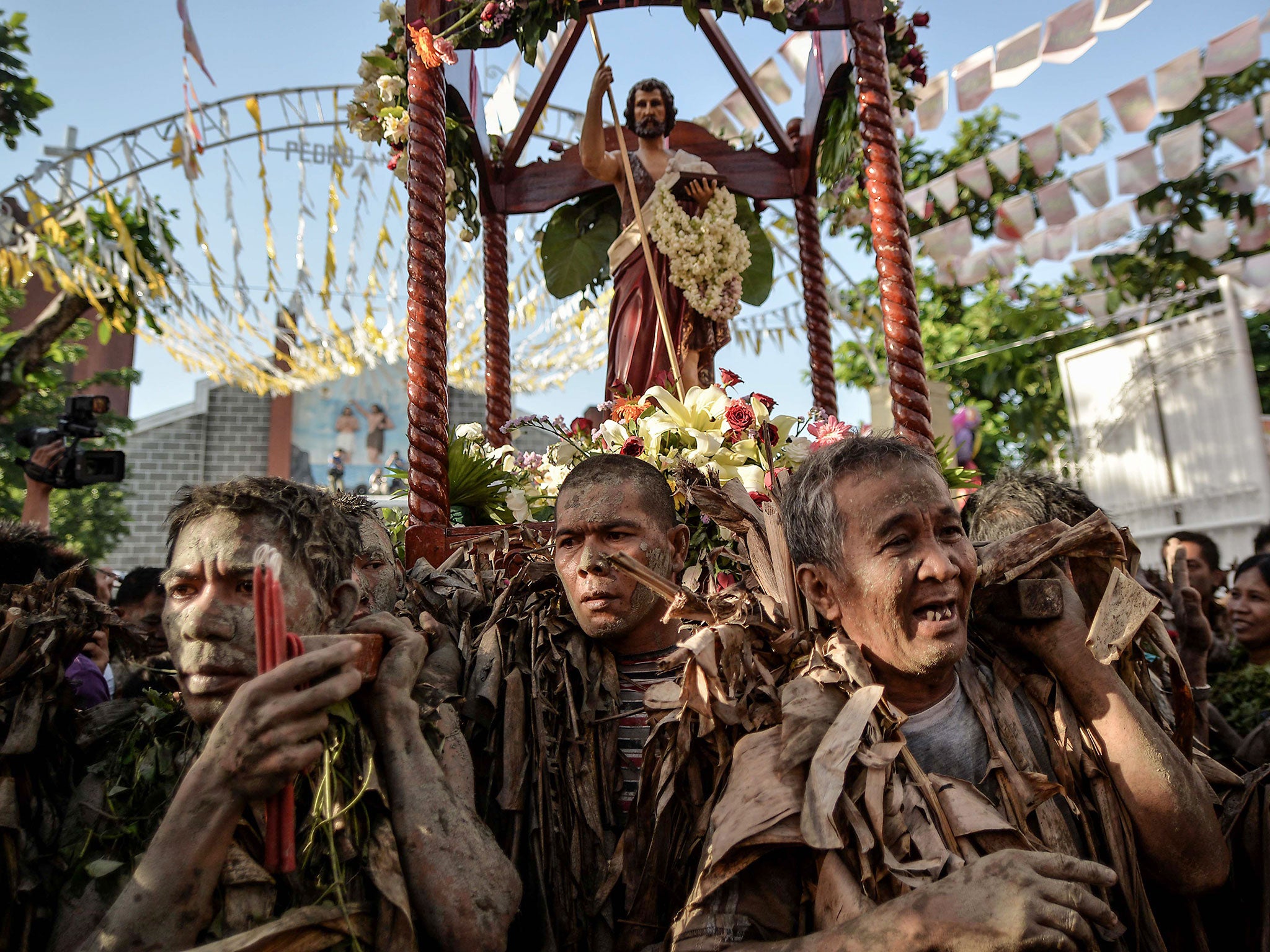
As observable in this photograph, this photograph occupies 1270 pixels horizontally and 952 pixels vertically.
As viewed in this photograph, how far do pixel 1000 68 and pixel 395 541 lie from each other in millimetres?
5571

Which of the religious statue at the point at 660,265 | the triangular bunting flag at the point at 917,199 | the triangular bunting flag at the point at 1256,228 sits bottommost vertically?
the religious statue at the point at 660,265

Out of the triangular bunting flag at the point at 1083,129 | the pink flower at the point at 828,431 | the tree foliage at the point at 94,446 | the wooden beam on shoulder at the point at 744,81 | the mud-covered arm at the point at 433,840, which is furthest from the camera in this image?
the tree foliage at the point at 94,446

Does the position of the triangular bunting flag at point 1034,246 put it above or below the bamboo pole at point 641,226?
above

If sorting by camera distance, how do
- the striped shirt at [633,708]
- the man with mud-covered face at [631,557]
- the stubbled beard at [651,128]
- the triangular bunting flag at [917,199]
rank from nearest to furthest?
the striped shirt at [633,708] → the man with mud-covered face at [631,557] → the stubbled beard at [651,128] → the triangular bunting flag at [917,199]

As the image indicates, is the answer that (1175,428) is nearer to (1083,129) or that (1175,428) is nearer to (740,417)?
(1083,129)

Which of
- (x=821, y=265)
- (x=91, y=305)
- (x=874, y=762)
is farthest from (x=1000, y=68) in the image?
(x=91, y=305)

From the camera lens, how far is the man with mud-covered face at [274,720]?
1565 mm

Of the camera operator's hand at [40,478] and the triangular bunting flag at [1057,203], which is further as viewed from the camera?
the triangular bunting flag at [1057,203]

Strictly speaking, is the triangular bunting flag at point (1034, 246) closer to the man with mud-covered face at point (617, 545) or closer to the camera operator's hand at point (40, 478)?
the man with mud-covered face at point (617, 545)

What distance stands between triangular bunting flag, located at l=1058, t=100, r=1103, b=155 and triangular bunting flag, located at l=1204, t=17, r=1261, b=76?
2.52ft

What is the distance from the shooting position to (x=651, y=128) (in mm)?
4934

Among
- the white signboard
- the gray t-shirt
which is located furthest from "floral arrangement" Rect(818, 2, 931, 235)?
the white signboard

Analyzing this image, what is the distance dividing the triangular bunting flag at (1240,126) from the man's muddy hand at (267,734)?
339 inches

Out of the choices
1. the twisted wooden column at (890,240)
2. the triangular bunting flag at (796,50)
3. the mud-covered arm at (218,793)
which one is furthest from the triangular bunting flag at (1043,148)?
the mud-covered arm at (218,793)
